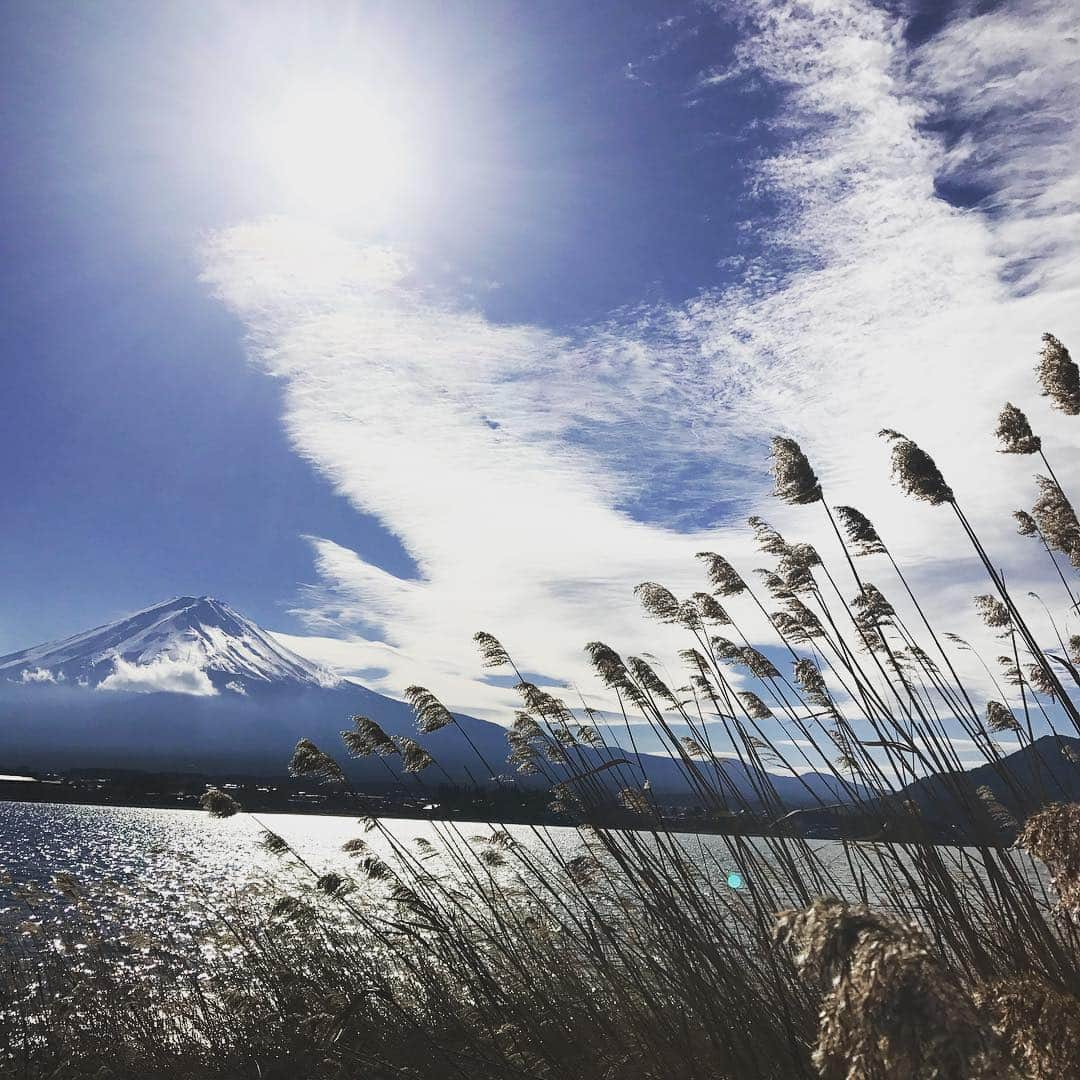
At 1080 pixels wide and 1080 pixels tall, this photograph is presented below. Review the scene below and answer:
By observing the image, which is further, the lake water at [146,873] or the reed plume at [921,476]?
the lake water at [146,873]

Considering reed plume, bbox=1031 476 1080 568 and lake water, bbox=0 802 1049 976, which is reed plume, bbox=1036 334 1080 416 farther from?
lake water, bbox=0 802 1049 976

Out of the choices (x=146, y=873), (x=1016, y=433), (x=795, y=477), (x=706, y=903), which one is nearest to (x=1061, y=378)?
(x=1016, y=433)

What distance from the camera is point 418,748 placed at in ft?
19.4

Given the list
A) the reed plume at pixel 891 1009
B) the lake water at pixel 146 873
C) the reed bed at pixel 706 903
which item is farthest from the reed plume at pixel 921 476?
the reed plume at pixel 891 1009

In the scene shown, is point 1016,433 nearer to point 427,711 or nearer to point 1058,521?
point 1058,521

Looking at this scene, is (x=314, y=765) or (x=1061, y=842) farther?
(x=314, y=765)

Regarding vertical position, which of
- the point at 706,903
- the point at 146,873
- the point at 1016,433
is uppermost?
the point at 1016,433

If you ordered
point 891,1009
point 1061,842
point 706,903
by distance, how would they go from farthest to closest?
point 706,903 → point 1061,842 → point 891,1009

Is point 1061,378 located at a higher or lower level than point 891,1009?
higher

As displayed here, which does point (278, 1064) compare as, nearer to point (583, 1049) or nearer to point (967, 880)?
point (583, 1049)

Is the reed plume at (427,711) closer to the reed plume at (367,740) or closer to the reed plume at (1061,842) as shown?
the reed plume at (367,740)

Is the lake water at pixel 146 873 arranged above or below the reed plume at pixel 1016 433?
below

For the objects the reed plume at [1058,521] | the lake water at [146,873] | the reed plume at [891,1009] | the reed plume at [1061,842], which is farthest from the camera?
the lake water at [146,873]

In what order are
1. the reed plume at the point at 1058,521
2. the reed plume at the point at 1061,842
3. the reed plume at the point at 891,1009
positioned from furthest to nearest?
the reed plume at the point at 1058,521 < the reed plume at the point at 1061,842 < the reed plume at the point at 891,1009
